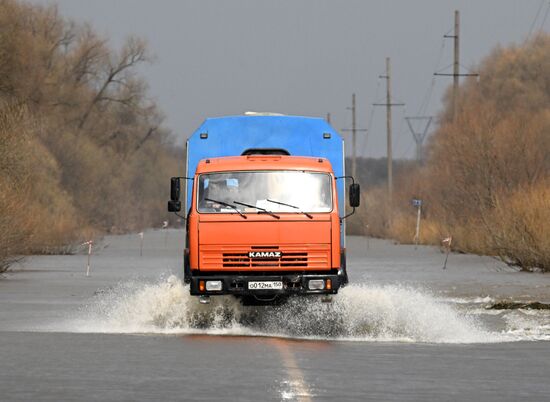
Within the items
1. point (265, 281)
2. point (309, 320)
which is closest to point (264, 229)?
point (265, 281)

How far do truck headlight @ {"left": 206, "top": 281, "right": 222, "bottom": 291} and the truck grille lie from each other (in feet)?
0.76

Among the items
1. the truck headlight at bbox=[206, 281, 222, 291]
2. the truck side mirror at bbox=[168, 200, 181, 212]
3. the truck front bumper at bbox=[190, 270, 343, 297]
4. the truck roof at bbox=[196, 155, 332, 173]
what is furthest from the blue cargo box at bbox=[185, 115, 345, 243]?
the truck headlight at bbox=[206, 281, 222, 291]

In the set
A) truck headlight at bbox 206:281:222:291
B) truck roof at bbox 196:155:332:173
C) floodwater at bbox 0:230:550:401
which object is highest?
truck roof at bbox 196:155:332:173

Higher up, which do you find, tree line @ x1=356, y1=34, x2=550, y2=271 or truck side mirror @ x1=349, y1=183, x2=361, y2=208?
tree line @ x1=356, y1=34, x2=550, y2=271

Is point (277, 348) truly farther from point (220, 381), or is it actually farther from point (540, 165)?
point (540, 165)

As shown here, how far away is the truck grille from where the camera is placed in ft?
73.7

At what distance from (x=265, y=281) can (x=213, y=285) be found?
746 mm

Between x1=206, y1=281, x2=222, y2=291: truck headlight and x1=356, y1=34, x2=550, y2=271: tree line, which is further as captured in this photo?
x1=356, y1=34, x2=550, y2=271: tree line

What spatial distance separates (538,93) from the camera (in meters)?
117

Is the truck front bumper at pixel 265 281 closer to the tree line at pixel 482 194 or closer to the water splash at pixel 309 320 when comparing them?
the water splash at pixel 309 320

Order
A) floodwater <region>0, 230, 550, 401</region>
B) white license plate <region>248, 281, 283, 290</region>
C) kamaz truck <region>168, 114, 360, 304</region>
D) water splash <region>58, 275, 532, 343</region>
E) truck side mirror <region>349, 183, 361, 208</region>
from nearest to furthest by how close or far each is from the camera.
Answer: floodwater <region>0, 230, 550, 401</region>, white license plate <region>248, 281, 283, 290</region>, kamaz truck <region>168, 114, 360, 304</region>, water splash <region>58, 275, 532, 343</region>, truck side mirror <region>349, 183, 361, 208</region>

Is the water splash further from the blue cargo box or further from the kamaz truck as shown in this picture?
the blue cargo box

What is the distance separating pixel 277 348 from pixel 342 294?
3.93 m

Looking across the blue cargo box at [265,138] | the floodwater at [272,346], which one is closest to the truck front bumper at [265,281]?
the floodwater at [272,346]
